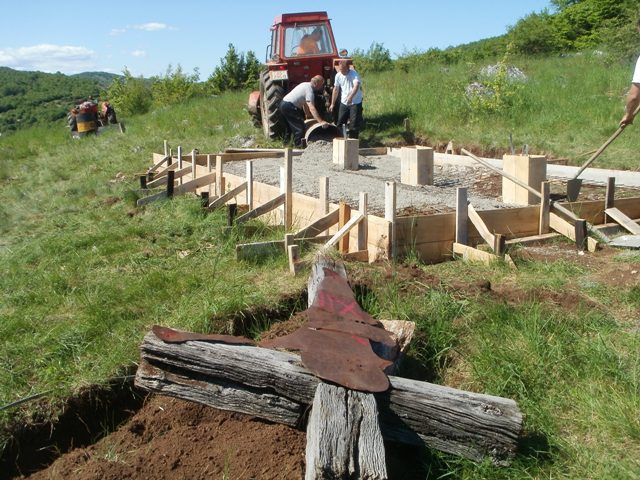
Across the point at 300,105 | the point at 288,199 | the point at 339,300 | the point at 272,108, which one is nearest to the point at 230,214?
the point at 288,199

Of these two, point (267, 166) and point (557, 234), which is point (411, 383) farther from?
point (267, 166)

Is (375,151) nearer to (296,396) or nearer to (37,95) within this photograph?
(296,396)

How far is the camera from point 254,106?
14.6 m

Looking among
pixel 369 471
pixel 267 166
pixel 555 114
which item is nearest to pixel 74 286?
pixel 369 471

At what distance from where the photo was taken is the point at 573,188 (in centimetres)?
613

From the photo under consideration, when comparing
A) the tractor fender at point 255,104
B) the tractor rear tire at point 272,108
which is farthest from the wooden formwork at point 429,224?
the tractor fender at point 255,104

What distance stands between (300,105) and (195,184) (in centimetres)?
429

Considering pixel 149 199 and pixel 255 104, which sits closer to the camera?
pixel 149 199

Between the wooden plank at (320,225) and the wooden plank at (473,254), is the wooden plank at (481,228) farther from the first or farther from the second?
the wooden plank at (320,225)

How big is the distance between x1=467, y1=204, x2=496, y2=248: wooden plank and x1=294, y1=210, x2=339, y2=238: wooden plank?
1025mm

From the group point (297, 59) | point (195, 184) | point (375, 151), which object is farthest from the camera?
point (297, 59)

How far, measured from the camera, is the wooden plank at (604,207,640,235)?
551cm

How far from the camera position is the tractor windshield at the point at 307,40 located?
13.2m

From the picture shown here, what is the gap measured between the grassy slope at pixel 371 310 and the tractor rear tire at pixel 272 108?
5.11 meters
